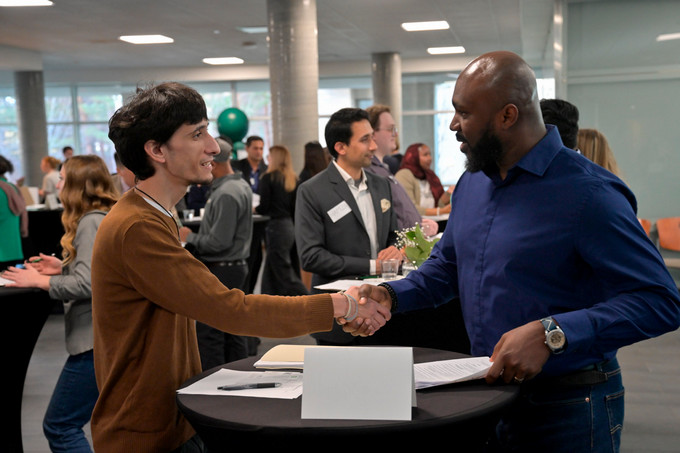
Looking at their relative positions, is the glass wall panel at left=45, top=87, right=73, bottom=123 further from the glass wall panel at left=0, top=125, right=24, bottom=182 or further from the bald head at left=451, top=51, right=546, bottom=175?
the bald head at left=451, top=51, right=546, bottom=175

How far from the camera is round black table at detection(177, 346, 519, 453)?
4.70 feet

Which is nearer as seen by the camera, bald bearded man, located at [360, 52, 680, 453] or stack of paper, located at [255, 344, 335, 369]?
bald bearded man, located at [360, 52, 680, 453]

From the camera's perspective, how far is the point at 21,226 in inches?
286

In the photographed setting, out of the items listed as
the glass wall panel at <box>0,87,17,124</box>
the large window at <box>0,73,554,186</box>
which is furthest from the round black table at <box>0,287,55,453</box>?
the large window at <box>0,73,554,186</box>

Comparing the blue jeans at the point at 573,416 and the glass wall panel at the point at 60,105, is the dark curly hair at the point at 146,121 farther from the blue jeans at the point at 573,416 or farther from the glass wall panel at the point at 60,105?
the glass wall panel at the point at 60,105

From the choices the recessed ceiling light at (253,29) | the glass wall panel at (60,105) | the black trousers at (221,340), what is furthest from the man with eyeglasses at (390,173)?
the glass wall panel at (60,105)

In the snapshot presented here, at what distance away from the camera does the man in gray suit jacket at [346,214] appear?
3.66 m

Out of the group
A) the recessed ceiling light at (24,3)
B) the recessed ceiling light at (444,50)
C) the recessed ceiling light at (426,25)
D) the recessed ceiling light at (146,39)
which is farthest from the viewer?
the recessed ceiling light at (444,50)

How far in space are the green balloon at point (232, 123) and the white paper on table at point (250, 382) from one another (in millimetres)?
10758

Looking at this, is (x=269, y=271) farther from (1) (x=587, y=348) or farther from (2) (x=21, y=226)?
(1) (x=587, y=348)

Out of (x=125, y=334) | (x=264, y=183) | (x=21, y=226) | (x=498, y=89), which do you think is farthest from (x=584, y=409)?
(x=21, y=226)

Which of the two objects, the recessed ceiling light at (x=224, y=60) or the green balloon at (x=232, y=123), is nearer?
the green balloon at (x=232, y=123)

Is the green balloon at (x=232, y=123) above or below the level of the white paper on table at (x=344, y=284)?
above

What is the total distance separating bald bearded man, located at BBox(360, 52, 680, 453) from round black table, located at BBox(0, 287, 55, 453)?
2.28 meters
